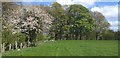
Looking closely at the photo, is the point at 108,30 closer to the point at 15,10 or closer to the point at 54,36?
the point at 54,36

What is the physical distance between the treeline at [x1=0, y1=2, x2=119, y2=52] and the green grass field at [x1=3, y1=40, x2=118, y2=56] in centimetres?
10

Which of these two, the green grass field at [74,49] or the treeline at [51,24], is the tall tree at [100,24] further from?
the green grass field at [74,49]

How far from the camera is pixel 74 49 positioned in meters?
5.62

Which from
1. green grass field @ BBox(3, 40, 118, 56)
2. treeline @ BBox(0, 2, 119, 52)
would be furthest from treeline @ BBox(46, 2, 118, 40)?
green grass field @ BBox(3, 40, 118, 56)

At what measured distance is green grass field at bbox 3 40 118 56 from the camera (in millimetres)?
5379

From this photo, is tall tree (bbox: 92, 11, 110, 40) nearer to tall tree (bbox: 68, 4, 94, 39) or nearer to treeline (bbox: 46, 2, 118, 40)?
treeline (bbox: 46, 2, 118, 40)

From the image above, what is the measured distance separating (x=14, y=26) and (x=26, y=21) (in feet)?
0.75

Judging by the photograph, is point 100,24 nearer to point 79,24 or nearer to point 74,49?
point 79,24

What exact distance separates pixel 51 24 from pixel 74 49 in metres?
0.65

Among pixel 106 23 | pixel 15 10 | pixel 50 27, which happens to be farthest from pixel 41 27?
pixel 106 23

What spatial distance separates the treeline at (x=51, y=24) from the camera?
5379 millimetres

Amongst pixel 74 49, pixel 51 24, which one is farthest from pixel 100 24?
pixel 51 24

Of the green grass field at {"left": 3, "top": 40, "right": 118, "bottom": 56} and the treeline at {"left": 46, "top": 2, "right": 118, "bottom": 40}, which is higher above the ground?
the treeline at {"left": 46, "top": 2, "right": 118, "bottom": 40}

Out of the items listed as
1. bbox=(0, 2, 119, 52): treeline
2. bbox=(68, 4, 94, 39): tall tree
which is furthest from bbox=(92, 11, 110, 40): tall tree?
bbox=(68, 4, 94, 39): tall tree
